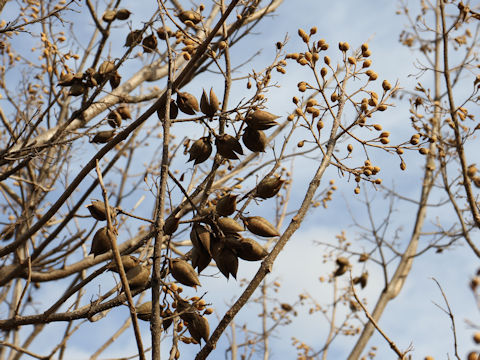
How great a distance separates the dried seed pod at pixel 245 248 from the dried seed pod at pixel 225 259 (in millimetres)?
19

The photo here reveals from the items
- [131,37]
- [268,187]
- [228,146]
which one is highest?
[131,37]

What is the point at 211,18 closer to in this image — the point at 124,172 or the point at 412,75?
the point at 412,75

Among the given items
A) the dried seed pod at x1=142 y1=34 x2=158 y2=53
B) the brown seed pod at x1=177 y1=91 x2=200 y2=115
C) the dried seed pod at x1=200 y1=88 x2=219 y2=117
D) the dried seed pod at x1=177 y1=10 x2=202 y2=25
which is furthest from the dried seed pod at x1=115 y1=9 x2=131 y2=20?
the dried seed pod at x1=200 y1=88 x2=219 y2=117

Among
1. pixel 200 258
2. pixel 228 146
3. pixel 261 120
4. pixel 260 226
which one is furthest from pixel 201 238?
pixel 261 120

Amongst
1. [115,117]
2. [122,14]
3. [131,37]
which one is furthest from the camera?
[122,14]

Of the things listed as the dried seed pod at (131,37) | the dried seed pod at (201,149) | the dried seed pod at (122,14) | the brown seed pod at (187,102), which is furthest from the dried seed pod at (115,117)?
the dried seed pod at (201,149)

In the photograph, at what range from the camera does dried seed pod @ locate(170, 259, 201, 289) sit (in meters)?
1.64

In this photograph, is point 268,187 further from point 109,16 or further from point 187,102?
point 109,16

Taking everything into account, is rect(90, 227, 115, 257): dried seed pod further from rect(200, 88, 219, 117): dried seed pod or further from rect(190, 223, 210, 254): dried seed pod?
rect(200, 88, 219, 117): dried seed pod

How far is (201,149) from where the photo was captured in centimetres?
184

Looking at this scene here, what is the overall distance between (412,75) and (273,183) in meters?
2.94

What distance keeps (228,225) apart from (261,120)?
16.0 inches

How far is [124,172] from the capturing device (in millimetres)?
6312

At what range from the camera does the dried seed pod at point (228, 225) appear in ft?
5.27
